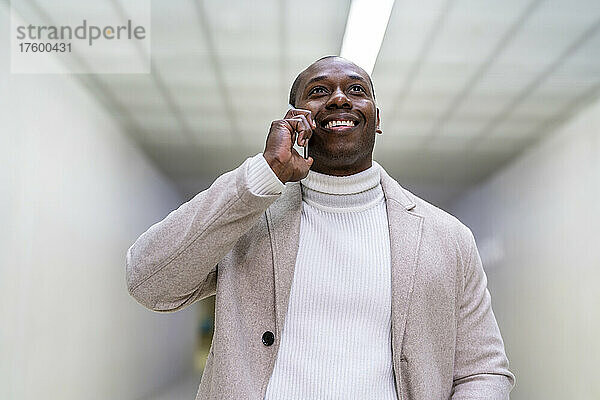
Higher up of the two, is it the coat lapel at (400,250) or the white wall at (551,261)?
the coat lapel at (400,250)

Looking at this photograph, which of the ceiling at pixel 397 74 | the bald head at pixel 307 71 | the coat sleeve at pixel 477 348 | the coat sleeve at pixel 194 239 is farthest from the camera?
the ceiling at pixel 397 74

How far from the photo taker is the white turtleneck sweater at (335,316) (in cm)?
111

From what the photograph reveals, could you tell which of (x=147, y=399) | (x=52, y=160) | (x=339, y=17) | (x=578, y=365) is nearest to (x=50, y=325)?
(x=52, y=160)

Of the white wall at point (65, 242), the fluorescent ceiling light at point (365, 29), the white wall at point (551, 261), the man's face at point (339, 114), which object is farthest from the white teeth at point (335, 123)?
the white wall at point (551, 261)

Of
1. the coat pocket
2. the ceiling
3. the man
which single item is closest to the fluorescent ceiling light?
the ceiling

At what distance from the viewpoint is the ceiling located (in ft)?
12.3

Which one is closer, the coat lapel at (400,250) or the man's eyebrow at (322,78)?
the coat lapel at (400,250)

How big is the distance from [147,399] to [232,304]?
576cm

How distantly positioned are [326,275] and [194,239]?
8.6 inches

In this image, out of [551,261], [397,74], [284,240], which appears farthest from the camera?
[551,261]

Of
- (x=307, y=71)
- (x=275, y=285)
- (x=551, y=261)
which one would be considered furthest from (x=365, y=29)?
(x=275, y=285)

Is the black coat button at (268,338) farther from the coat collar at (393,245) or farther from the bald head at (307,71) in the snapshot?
the bald head at (307,71)

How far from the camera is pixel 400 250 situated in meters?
1.18

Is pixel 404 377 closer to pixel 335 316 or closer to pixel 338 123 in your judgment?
pixel 335 316
